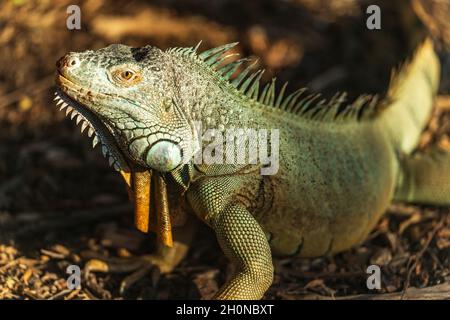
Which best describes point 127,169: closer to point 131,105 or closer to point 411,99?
point 131,105

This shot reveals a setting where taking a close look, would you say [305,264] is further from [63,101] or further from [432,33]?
[432,33]

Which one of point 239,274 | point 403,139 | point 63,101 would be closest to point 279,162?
point 239,274

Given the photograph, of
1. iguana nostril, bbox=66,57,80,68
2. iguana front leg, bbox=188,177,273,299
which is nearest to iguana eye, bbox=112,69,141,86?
→ iguana nostril, bbox=66,57,80,68

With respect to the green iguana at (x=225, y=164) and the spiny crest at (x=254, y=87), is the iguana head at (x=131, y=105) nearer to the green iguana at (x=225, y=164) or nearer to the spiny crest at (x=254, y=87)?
the green iguana at (x=225, y=164)

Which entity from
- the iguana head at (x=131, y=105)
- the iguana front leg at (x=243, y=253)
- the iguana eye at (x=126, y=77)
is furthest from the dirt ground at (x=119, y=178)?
the iguana eye at (x=126, y=77)

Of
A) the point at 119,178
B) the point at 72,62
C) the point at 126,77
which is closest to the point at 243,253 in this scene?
the point at 126,77

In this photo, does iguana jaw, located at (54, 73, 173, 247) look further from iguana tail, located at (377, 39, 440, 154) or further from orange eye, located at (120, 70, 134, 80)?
iguana tail, located at (377, 39, 440, 154)
